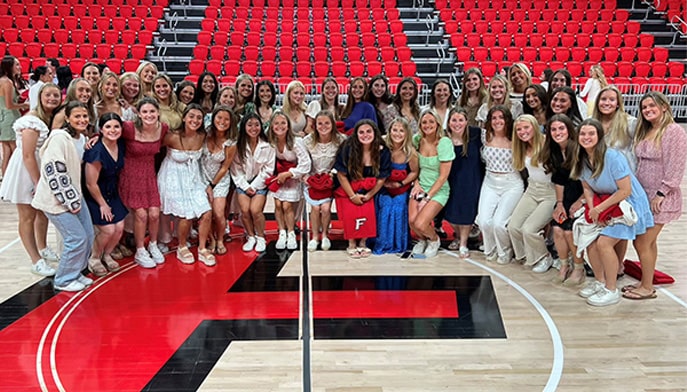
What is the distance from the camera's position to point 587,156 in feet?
12.0

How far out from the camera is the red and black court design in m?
2.94

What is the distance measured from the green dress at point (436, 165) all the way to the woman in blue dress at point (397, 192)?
2.5 inches

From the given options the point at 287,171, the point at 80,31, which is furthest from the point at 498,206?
the point at 80,31

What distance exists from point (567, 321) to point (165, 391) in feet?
7.76

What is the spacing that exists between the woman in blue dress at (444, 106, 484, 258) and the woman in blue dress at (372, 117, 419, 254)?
33cm

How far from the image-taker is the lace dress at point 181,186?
4312 millimetres

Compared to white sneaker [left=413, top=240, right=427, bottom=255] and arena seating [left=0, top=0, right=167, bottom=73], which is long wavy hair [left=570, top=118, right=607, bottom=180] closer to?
white sneaker [left=413, top=240, right=427, bottom=255]

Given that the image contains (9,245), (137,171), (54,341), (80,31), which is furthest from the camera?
(80,31)

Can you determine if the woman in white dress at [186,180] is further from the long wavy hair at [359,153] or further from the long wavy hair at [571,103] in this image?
the long wavy hair at [571,103]

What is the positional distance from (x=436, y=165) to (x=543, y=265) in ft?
3.65

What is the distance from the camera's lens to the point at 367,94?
5.03 meters

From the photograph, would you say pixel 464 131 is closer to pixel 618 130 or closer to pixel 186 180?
pixel 618 130

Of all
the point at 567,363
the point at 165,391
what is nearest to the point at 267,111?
the point at 165,391

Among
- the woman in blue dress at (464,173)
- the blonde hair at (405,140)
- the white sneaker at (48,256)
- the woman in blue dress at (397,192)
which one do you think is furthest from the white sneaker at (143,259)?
the woman in blue dress at (464,173)
